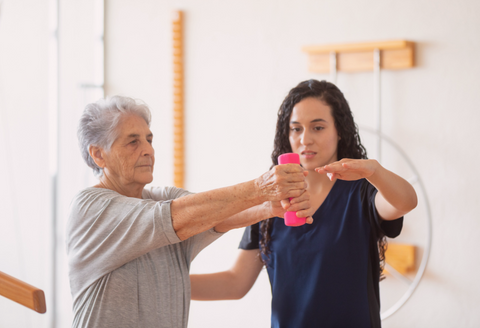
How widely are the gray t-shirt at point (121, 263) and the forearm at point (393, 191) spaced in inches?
25.1

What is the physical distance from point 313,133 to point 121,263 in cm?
83

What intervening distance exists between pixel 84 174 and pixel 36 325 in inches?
41.9

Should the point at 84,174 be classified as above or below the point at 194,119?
below

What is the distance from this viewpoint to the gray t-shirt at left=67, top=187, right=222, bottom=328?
4.35ft

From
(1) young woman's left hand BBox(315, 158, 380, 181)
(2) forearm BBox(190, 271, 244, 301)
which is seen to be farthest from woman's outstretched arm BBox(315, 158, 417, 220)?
(2) forearm BBox(190, 271, 244, 301)

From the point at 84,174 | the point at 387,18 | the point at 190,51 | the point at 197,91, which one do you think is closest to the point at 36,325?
the point at 84,174

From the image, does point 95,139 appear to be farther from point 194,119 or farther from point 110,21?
point 110,21

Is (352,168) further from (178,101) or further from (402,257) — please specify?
(178,101)

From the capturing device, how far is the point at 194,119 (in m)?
3.49

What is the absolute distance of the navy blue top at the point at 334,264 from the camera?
159cm

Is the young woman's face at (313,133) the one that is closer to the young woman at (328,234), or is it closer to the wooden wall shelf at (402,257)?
the young woman at (328,234)

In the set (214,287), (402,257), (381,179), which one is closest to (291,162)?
(381,179)

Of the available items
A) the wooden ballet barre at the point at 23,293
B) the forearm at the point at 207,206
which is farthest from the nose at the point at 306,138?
the wooden ballet barre at the point at 23,293

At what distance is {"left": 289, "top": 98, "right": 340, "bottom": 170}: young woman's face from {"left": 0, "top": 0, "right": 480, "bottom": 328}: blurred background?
Result: 1253 millimetres
